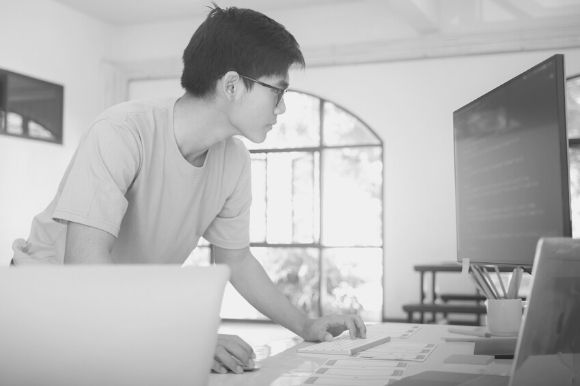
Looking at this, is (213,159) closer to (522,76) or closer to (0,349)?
(522,76)

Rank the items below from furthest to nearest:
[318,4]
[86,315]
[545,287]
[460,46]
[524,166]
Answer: [318,4] → [460,46] → [524,166] → [545,287] → [86,315]

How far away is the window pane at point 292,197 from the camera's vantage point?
7.23 meters

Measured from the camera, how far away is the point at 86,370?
0.63 metres

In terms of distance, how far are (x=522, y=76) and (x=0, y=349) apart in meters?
1.03

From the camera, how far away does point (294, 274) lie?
737cm

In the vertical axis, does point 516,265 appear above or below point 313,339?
above

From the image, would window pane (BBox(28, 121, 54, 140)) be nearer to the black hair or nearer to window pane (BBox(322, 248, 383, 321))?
window pane (BBox(322, 248, 383, 321))

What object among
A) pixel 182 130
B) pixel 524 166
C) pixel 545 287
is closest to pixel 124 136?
pixel 182 130

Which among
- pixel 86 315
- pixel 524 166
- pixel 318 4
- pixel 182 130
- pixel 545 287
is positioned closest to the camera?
pixel 86 315

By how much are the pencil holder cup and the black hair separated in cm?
67

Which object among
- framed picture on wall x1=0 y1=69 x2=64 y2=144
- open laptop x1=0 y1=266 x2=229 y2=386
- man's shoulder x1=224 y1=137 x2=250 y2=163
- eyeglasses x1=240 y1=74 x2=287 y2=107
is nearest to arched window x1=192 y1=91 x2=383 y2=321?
framed picture on wall x1=0 y1=69 x2=64 y2=144

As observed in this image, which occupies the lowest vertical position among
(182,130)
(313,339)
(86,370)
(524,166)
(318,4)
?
(313,339)

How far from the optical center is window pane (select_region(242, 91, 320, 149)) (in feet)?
23.7

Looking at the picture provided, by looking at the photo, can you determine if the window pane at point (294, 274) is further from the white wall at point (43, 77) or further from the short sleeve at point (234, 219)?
the short sleeve at point (234, 219)
